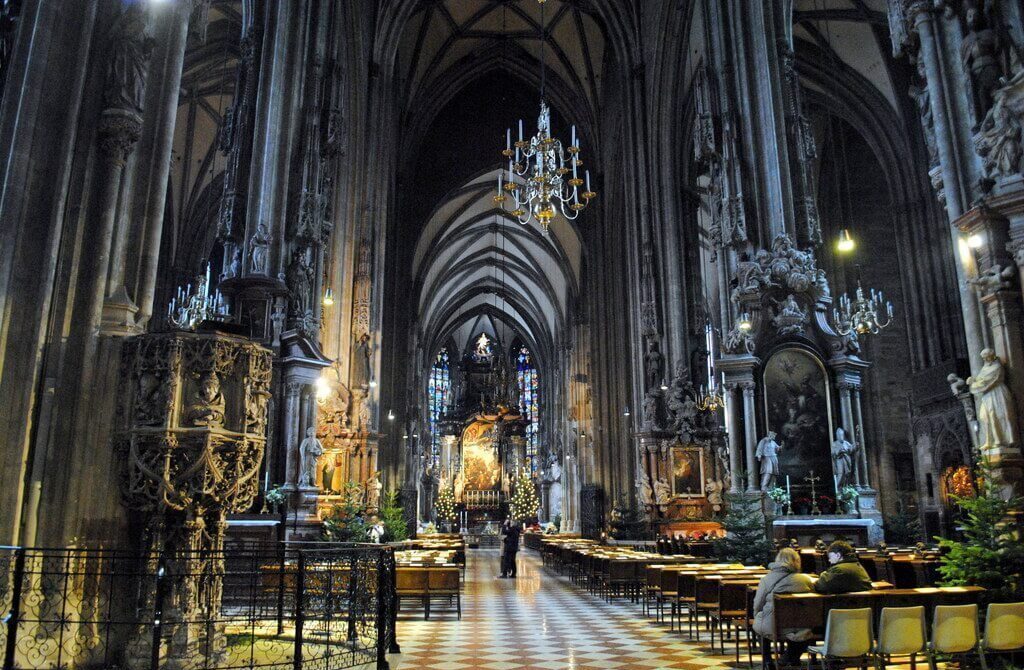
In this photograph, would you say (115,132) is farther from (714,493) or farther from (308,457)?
(714,493)

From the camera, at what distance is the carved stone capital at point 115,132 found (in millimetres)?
6754

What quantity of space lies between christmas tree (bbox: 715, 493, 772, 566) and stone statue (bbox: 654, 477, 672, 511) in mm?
9172

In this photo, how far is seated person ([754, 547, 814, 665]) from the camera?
18.5 ft

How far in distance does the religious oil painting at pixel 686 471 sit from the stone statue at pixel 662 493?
0.64ft

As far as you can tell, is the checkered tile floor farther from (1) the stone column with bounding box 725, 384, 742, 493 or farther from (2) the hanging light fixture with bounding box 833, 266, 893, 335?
(2) the hanging light fixture with bounding box 833, 266, 893, 335

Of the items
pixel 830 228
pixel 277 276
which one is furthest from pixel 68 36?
pixel 830 228

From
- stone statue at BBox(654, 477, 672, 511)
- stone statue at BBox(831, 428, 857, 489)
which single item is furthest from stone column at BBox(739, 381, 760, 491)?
stone statue at BBox(654, 477, 672, 511)

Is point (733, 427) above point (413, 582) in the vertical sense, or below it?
above

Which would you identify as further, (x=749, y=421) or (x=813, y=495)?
(x=749, y=421)

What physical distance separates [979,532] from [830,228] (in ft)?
72.6

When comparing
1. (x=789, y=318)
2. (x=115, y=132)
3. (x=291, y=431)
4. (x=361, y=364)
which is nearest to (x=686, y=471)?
(x=789, y=318)

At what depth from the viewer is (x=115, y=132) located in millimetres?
6773

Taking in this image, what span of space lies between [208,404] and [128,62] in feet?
10.5

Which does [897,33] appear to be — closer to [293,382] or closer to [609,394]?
[293,382]
